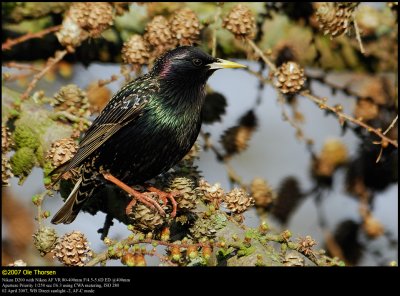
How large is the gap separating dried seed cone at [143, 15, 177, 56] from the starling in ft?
0.94

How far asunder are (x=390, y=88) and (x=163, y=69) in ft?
6.29

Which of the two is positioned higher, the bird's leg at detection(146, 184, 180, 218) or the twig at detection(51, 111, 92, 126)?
the twig at detection(51, 111, 92, 126)

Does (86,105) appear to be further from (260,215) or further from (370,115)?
(370,115)

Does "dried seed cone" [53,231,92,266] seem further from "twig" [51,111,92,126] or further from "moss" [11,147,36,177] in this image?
"twig" [51,111,92,126]

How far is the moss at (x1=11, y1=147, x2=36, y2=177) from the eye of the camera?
15.0 ft

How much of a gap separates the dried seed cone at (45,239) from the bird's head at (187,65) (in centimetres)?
124

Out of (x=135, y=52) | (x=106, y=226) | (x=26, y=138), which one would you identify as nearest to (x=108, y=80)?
(x=135, y=52)

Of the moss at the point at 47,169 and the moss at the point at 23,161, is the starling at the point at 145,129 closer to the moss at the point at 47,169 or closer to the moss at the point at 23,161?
the moss at the point at 47,169

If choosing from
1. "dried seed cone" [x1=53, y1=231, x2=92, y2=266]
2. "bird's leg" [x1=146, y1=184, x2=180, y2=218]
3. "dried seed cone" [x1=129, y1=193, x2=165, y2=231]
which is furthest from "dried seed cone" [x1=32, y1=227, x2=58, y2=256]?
"bird's leg" [x1=146, y1=184, x2=180, y2=218]

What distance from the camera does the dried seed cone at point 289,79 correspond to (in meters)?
4.51

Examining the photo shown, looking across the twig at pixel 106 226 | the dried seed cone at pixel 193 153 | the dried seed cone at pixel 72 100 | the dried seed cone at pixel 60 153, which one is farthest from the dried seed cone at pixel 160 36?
the twig at pixel 106 226

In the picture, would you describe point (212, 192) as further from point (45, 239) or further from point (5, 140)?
point (5, 140)
